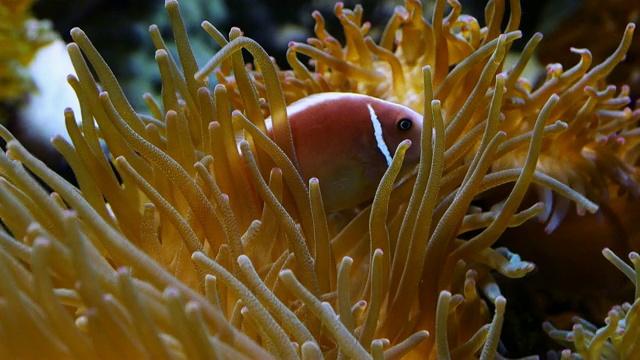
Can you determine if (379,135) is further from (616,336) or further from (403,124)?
(616,336)

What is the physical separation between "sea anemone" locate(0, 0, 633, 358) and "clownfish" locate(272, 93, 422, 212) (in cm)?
5

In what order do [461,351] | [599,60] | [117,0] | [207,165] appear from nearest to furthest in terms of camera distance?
[461,351] → [207,165] → [599,60] → [117,0]

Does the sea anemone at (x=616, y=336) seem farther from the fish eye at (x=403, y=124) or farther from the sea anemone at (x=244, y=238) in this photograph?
the fish eye at (x=403, y=124)

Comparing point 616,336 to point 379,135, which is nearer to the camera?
point 616,336

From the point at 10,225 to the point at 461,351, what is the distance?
0.72 metres

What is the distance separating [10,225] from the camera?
996 millimetres

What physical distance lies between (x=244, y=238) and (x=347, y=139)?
0.96ft

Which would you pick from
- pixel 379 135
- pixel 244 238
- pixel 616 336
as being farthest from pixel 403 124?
pixel 616 336

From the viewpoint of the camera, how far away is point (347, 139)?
3.88ft

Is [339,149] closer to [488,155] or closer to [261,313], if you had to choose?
[488,155]

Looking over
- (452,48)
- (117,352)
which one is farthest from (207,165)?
(452,48)

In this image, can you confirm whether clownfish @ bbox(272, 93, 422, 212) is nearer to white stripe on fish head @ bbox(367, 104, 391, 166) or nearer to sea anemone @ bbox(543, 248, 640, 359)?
white stripe on fish head @ bbox(367, 104, 391, 166)

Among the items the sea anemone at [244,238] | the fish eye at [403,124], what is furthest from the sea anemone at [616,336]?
the fish eye at [403,124]

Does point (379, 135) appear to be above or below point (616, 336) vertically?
above
